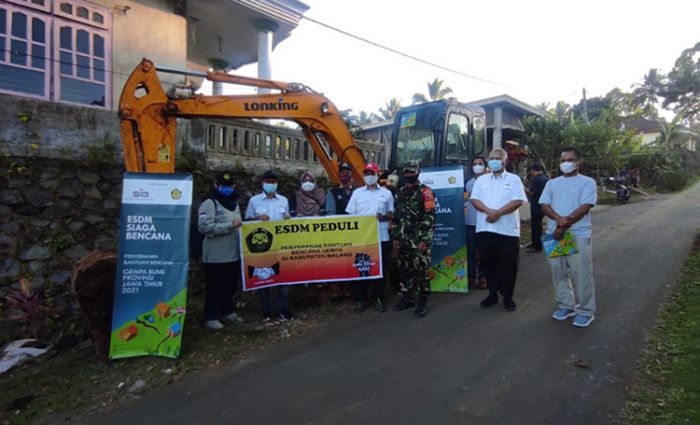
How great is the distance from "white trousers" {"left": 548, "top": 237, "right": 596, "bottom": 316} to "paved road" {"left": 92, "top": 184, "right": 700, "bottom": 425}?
A: 23 cm

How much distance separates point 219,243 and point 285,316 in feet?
4.02

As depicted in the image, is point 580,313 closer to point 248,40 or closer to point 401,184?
point 401,184

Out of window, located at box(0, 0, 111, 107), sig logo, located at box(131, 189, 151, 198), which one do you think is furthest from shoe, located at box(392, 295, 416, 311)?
window, located at box(0, 0, 111, 107)

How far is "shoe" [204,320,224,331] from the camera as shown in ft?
16.7

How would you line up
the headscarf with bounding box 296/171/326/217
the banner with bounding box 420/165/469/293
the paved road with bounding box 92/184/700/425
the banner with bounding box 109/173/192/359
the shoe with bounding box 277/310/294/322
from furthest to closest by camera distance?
the headscarf with bounding box 296/171/326/217
the banner with bounding box 420/165/469/293
the shoe with bounding box 277/310/294/322
the banner with bounding box 109/173/192/359
the paved road with bounding box 92/184/700/425

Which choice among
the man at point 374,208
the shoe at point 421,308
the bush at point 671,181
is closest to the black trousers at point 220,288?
the man at point 374,208

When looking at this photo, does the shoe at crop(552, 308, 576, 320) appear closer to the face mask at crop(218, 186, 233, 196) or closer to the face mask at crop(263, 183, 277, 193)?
the face mask at crop(263, 183, 277, 193)

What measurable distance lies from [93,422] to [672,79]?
47.3 metres

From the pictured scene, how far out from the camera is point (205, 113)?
5.39 meters

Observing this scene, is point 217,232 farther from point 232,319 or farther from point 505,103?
point 505,103

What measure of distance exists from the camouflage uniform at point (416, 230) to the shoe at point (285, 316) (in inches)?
59.6

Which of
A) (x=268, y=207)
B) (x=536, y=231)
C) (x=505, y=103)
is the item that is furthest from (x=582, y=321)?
(x=505, y=103)

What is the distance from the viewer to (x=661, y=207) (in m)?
15.2

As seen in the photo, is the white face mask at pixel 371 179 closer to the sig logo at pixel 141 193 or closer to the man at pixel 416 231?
the man at pixel 416 231
